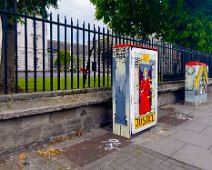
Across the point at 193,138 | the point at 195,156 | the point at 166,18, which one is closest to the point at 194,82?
the point at 193,138

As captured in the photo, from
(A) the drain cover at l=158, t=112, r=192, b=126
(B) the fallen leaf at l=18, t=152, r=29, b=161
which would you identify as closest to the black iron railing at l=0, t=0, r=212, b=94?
(B) the fallen leaf at l=18, t=152, r=29, b=161

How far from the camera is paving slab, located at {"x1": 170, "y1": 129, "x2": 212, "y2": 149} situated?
4139mm

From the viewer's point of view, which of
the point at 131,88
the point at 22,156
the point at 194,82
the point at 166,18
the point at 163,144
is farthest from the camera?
the point at 166,18

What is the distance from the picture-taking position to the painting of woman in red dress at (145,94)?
14.6 feet

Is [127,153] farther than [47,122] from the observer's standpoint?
No

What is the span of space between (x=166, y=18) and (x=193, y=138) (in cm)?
917

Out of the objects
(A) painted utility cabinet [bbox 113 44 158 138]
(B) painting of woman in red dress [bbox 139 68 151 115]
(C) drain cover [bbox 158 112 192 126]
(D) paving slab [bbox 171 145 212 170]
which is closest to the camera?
(D) paving slab [bbox 171 145 212 170]

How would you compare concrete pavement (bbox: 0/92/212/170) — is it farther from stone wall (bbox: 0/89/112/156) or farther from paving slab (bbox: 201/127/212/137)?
stone wall (bbox: 0/89/112/156)

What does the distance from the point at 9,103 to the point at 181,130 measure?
155 inches

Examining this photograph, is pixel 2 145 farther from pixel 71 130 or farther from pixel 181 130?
pixel 181 130

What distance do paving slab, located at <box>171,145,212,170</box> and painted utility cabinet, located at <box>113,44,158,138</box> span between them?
1.00 metres

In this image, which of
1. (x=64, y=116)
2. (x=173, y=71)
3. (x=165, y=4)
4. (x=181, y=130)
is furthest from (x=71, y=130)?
(x=165, y=4)

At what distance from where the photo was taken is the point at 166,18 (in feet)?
38.9

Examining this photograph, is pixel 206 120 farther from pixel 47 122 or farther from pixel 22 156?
pixel 22 156
